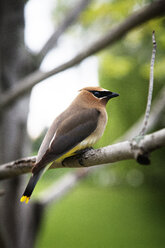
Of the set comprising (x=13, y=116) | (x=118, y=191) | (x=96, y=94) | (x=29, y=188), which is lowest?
(x=118, y=191)

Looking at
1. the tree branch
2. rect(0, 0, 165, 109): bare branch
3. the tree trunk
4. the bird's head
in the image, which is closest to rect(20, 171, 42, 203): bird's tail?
the tree branch

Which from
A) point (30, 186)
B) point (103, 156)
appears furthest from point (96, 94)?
point (30, 186)

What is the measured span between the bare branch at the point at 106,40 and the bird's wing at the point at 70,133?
0.70 metres

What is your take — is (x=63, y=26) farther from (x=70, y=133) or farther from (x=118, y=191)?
(x=118, y=191)

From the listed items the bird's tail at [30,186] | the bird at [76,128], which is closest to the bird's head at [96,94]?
the bird at [76,128]

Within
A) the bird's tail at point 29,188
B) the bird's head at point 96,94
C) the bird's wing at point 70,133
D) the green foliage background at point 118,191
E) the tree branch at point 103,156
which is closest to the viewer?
the tree branch at point 103,156

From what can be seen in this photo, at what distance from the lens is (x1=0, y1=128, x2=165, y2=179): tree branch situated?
1.10m

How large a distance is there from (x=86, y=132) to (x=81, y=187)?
532 cm

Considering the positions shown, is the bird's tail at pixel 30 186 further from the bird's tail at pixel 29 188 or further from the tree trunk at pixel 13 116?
the tree trunk at pixel 13 116

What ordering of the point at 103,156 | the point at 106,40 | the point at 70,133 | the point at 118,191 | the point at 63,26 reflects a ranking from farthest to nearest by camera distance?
the point at 118,191, the point at 63,26, the point at 106,40, the point at 70,133, the point at 103,156

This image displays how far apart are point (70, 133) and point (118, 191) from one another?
4691 millimetres

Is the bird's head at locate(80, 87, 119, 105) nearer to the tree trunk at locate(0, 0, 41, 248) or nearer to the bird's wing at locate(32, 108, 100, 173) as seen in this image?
the bird's wing at locate(32, 108, 100, 173)

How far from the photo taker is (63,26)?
11.2ft

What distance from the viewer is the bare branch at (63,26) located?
3.30 m
